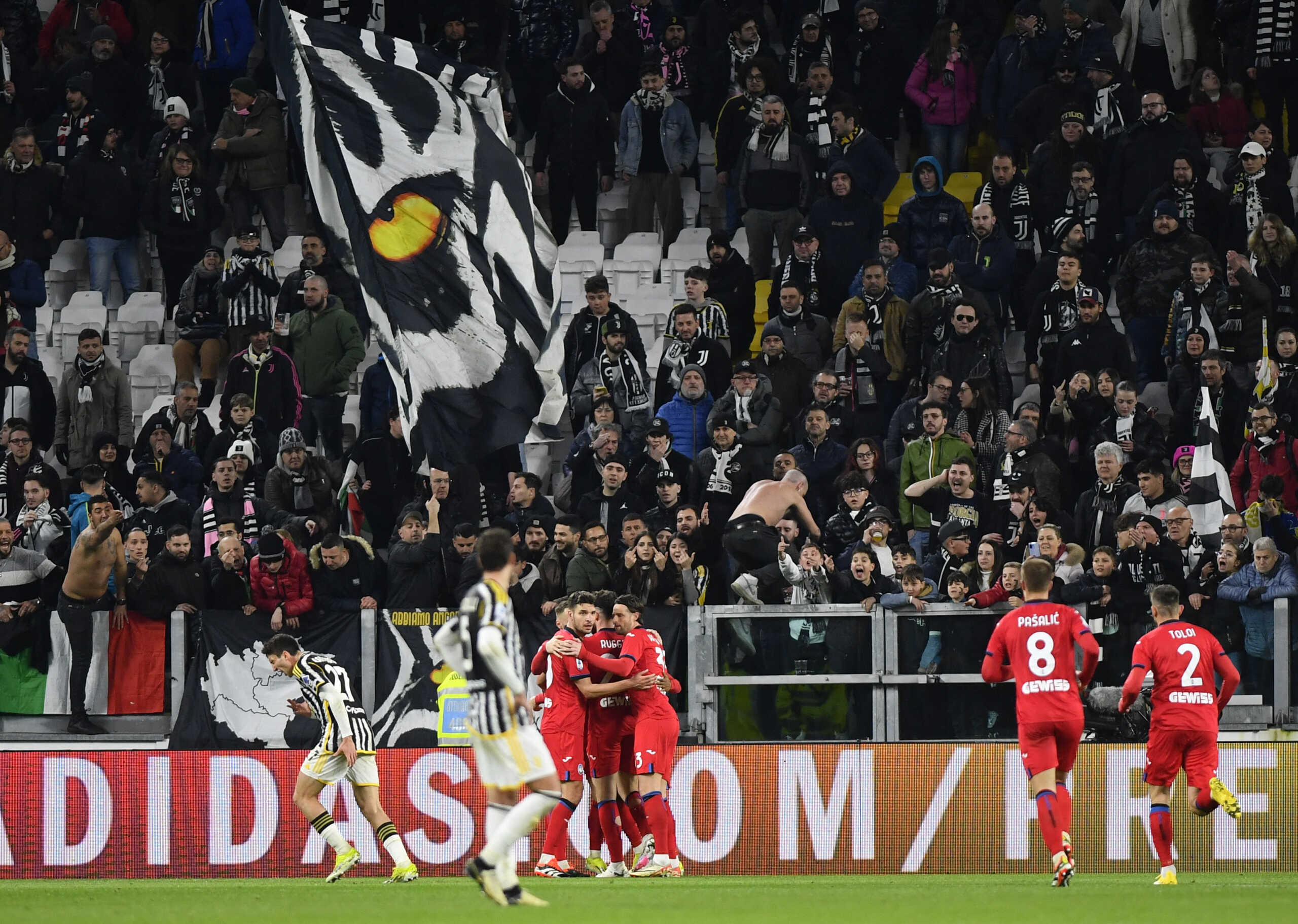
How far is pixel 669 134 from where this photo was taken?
2205 centimetres

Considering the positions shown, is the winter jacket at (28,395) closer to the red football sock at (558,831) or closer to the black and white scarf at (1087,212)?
the red football sock at (558,831)

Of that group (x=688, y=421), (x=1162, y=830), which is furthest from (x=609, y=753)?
(x=688, y=421)

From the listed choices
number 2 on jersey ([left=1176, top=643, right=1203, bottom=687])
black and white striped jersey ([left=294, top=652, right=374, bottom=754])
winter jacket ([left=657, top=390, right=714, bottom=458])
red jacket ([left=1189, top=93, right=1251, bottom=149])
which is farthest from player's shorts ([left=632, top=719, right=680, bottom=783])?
red jacket ([left=1189, top=93, right=1251, bottom=149])

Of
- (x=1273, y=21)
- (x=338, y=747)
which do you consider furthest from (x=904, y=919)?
(x=1273, y=21)

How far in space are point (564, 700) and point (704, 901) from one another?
3.27 metres

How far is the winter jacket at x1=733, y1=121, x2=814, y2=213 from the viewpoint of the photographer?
827 inches

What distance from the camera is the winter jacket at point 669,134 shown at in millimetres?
21984

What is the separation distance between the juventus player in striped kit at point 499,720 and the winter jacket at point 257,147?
1344 centimetres

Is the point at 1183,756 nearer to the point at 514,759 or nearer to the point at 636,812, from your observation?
the point at 636,812

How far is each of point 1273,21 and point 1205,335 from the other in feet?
13.9

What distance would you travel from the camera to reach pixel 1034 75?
2152 cm

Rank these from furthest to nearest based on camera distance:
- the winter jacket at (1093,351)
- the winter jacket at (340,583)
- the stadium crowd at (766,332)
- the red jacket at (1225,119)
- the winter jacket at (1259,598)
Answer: the red jacket at (1225,119) < the winter jacket at (1093,351) < the winter jacket at (340,583) < the stadium crowd at (766,332) < the winter jacket at (1259,598)

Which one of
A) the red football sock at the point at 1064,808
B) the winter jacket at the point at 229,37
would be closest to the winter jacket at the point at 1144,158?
the red football sock at the point at 1064,808

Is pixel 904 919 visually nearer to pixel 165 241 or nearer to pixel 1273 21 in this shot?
pixel 1273 21
